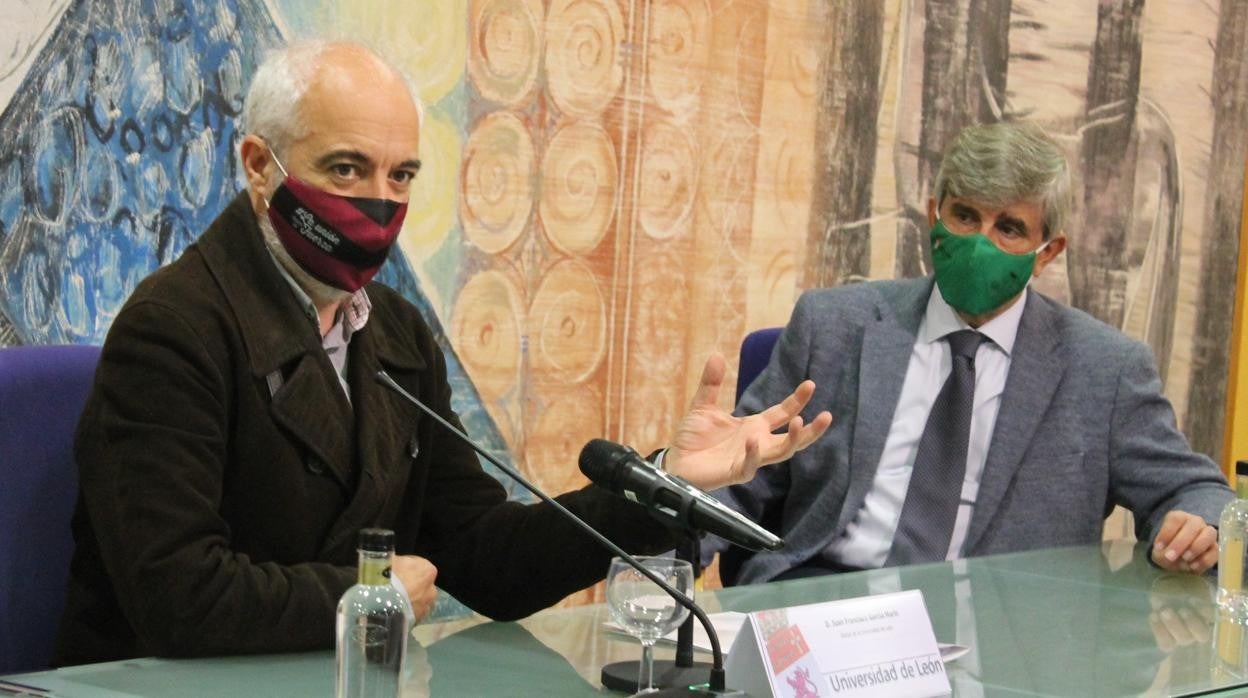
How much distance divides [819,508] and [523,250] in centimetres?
94

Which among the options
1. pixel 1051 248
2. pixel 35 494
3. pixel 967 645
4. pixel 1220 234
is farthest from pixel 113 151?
pixel 1220 234

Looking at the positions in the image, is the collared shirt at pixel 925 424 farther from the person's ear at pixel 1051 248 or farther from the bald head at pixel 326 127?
the bald head at pixel 326 127

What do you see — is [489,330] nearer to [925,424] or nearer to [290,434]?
[925,424]

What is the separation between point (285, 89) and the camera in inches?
89.0

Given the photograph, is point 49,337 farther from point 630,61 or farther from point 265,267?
point 630,61

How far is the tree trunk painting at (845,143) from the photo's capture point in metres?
4.24

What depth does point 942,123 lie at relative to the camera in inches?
179

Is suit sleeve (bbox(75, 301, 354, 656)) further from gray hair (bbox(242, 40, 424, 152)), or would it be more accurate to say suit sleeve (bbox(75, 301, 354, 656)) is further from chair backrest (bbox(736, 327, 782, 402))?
chair backrest (bbox(736, 327, 782, 402))

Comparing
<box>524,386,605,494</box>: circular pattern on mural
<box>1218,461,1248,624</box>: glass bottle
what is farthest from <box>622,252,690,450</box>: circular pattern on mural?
<box>1218,461,1248,624</box>: glass bottle

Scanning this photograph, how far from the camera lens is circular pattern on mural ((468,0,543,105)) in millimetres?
3467

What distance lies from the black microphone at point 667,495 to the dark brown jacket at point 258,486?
1.43ft

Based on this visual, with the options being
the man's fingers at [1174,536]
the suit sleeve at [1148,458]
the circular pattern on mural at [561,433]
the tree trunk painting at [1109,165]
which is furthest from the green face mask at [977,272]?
the tree trunk painting at [1109,165]

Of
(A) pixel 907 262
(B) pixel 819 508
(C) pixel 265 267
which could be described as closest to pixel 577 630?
(C) pixel 265 267

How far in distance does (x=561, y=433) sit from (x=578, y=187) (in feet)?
1.86
